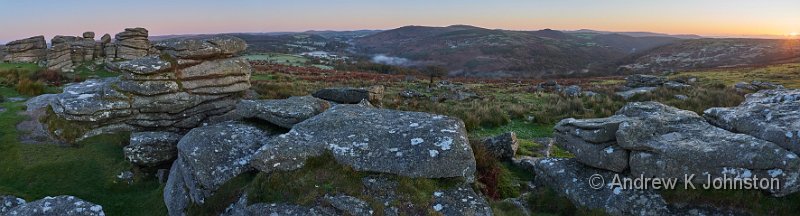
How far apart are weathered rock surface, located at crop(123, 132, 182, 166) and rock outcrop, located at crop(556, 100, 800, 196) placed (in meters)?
11.4

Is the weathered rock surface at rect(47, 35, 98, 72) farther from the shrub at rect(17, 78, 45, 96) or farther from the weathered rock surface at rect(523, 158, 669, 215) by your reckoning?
the weathered rock surface at rect(523, 158, 669, 215)

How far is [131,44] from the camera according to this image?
36344 millimetres

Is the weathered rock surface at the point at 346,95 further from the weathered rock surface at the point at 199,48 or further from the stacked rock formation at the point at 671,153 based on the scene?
the stacked rock formation at the point at 671,153

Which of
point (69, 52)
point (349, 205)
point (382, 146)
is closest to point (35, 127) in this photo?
point (382, 146)

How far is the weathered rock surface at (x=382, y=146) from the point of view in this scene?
8953mm

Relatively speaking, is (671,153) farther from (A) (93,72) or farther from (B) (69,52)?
(B) (69,52)

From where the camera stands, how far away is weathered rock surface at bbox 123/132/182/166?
12977 millimetres

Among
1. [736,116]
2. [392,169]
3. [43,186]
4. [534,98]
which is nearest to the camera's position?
[392,169]

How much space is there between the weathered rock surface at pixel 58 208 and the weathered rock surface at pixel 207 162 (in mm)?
1603

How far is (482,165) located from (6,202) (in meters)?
12.0

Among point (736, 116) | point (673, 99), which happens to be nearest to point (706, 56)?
point (673, 99)

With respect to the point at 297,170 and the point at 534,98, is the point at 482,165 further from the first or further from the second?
the point at 534,98

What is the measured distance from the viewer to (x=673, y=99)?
30.6 meters

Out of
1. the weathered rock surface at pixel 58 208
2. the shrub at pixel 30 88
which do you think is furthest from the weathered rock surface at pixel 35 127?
the weathered rock surface at pixel 58 208
